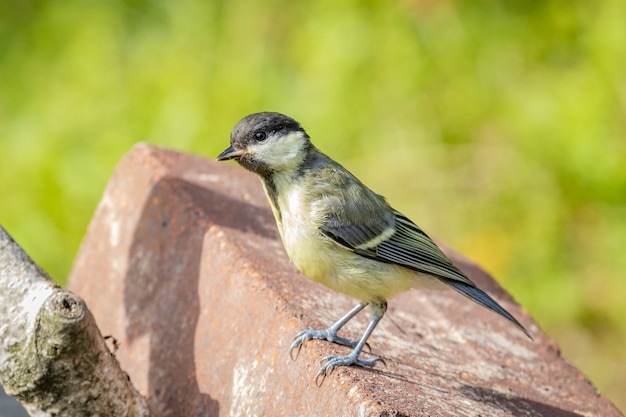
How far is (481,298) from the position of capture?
120 inches

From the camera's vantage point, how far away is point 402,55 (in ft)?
21.2

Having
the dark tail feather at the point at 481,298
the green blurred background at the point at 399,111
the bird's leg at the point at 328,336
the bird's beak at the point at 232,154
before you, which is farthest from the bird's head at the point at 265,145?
the green blurred background at the point at 399,111

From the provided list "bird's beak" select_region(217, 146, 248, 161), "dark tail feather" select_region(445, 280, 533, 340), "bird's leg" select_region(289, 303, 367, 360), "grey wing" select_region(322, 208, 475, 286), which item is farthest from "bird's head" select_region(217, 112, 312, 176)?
"dark tail feather" select_region(445, 280, 533, 340)

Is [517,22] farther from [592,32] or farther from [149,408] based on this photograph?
[149,408]

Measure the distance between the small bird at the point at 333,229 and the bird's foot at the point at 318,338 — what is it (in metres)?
0.02

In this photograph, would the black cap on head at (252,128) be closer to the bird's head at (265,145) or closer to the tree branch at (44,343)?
the bird's head at (265,145)

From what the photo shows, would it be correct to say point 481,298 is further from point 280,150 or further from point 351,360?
point 280,150

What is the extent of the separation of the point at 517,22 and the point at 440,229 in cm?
182

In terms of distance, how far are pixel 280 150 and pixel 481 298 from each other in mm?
885

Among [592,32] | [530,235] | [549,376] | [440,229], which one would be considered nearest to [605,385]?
[530,235]

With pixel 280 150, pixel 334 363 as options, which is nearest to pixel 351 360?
pixel 334 363

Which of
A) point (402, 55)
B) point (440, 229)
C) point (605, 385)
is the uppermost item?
point (402, 55)

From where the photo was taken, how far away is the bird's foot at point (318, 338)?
2660mm

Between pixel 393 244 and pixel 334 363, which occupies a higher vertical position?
pixel 393 244
